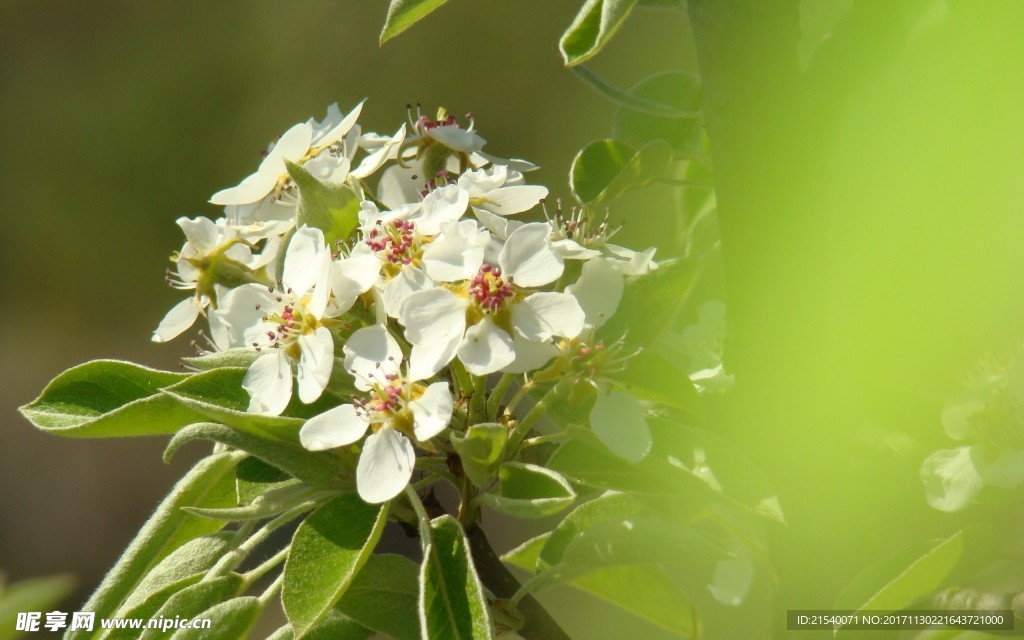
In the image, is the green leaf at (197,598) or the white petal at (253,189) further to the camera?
the white petal at (253,189)

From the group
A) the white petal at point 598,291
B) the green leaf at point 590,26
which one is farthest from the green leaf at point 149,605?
the green leaf at point 590,26

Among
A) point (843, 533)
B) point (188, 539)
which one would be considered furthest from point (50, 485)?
point (843, 533)

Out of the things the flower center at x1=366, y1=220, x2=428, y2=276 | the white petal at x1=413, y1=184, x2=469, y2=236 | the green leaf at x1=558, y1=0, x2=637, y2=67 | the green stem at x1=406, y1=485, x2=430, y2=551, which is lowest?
the green stem at x1=406, y1=485, x2=430, y2=551

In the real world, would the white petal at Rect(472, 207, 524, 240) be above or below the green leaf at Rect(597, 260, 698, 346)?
above

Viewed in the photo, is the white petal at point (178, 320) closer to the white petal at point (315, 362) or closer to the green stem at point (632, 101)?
the white petal at point (315, 362)

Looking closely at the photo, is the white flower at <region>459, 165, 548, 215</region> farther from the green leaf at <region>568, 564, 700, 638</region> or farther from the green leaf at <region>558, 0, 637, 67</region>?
the green leaf at <region>568, 564, 700, 638</region>

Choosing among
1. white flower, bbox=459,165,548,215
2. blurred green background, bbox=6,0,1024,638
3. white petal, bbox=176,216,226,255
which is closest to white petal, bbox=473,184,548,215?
white flower, bbox=459,165,548,215

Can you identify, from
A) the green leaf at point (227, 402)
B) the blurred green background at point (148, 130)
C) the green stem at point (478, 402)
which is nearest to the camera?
the green leaf at point (227, 402)

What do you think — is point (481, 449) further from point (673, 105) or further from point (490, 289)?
point (673, 105)

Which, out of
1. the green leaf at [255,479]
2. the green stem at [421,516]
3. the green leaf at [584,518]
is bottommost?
the green leaf at [584,518]
